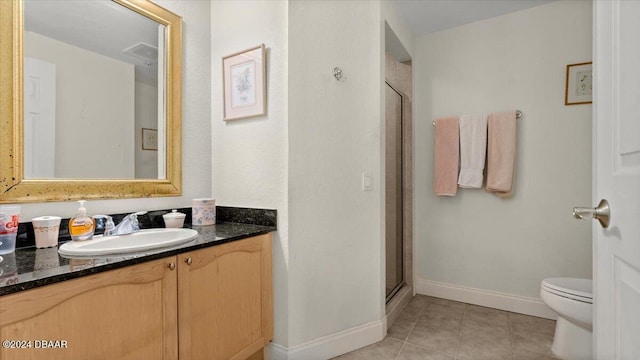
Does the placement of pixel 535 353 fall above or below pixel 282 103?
below

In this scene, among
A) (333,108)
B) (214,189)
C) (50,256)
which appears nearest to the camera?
(50,256)

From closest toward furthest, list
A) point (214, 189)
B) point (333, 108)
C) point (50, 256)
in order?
point (50, 256)
point (333, 108)
point (214, 189)

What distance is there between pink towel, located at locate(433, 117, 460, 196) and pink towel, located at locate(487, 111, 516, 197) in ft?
0.82

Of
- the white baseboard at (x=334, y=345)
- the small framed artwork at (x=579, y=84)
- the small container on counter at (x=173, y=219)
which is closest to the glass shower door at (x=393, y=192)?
the white baseboard at (x=334, y=345)

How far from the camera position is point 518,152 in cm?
249

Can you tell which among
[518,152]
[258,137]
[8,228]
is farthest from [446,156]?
[8,228]

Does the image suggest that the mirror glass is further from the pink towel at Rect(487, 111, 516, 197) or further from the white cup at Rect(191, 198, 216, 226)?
the pink towel at Rect(487, 111, 516, 197)

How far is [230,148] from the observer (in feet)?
6.23

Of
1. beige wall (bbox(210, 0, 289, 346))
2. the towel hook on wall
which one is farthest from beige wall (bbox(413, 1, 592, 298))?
beige wall (bbox(210, 0, 289, 346))

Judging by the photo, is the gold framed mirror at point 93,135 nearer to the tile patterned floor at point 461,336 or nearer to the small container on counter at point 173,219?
the small container on counter at point 173,219

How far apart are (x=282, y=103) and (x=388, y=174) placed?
3.77 ft

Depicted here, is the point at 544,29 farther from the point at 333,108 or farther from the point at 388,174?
the point at 333,108

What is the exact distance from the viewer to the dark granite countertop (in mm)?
843

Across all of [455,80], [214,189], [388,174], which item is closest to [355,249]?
[388,174]
